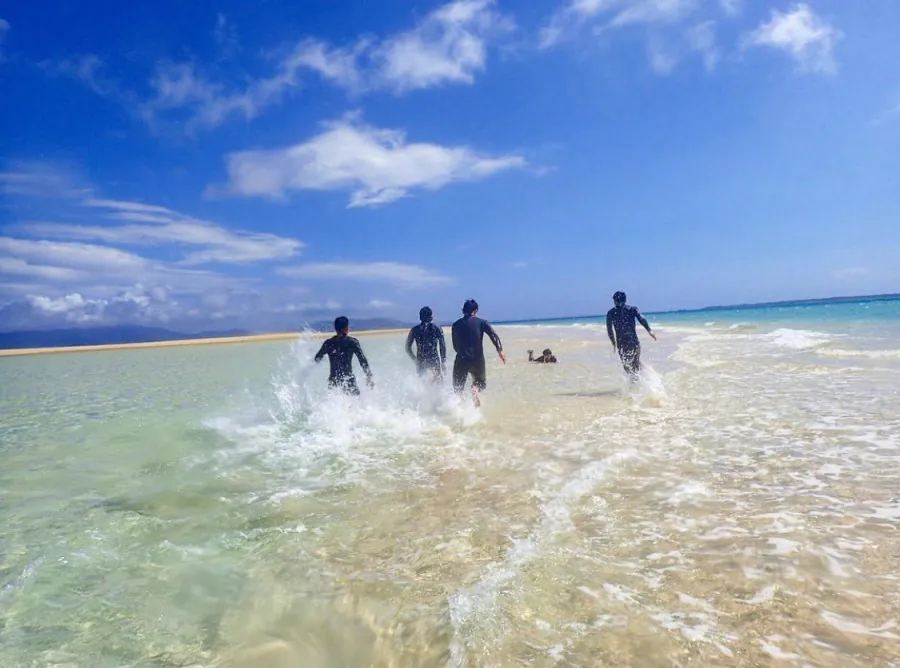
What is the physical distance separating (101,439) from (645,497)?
9954 millimetres

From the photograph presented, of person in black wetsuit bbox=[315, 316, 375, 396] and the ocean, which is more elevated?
person in black wetsuit bbox=[315, 316, 375, 396]

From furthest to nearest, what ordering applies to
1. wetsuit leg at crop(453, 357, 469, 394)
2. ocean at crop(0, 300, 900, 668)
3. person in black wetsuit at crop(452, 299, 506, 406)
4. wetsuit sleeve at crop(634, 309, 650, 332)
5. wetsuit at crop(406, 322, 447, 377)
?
wetsuit sleeve at crop(634, 309, 650, 332) → wetsuit at crop(406, 322, 447, 377) → wetsuit leg at crop(453, 357, 469, 394) → person in black wetsuit at crop(452, 299, 506, 406) → ocean at crop(0, 300, 900, 668)

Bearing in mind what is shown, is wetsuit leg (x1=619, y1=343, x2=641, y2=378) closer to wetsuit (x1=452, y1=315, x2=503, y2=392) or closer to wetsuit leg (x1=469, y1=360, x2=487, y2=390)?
wetsuit (x1=452, y1=315, x2=503, y2=392)

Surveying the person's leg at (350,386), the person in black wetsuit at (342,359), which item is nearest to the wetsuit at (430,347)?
the person in black wetsuit at (342,359)

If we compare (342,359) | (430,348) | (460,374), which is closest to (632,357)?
(460,374)

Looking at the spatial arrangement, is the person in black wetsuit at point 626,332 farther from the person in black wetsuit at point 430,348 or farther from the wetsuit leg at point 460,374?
the person in black wetsuit at point 430,348

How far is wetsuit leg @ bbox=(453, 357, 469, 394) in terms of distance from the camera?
11.3 meters

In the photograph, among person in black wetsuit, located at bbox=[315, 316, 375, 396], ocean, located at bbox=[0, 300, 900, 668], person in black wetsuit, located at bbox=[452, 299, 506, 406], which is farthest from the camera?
person in black wetsuit, located at bbox=[452, 299, 506, 406]

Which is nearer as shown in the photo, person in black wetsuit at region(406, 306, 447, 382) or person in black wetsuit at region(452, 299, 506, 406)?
person in black wetsuit at region(452, 299, 506, 406)

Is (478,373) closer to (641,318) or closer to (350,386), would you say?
(350,386)

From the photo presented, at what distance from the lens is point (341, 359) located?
10.4 metres

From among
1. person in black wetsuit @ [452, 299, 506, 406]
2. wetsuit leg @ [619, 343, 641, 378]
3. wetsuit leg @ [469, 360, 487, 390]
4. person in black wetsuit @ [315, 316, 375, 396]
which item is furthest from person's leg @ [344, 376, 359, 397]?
wetsuit leg @ [619, 343, 641, 378]

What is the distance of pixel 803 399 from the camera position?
1042 cm

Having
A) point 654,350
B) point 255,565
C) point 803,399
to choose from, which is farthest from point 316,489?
point 654,350
